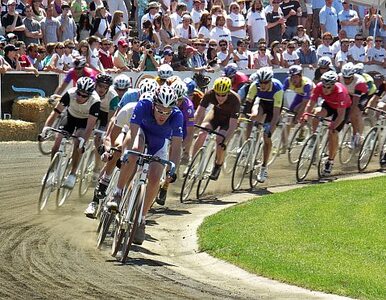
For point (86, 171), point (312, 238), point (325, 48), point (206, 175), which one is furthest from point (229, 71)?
point (325, 48)

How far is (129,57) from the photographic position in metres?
25.9

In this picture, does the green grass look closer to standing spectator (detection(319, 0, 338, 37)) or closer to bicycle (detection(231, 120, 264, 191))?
bicycle (detection(231, 120, 264, 191))

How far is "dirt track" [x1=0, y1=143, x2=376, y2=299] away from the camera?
10.7m

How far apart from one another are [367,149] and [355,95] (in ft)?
4.01

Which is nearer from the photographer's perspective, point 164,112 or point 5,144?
point 164,112

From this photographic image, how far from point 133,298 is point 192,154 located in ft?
27.5

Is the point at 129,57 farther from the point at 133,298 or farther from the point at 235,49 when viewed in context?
the point at 133,298

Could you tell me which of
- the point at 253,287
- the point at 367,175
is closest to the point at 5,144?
the point at 367,175

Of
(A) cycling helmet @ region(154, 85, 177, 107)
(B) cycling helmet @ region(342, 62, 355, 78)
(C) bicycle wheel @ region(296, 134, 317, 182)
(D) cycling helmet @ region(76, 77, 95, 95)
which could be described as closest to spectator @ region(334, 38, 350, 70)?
(B) cycling helmet @ region(342, 62, 355, 78)

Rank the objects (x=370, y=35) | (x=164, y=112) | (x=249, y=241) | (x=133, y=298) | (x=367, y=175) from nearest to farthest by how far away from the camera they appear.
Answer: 1. (x=133, y=298)
2. (x=164, y=112)
3. (x=249, y=241)
4. (x=367, y=175)
5. (x=370, y=35)

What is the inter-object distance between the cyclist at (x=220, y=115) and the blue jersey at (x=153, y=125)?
5310 millimetres

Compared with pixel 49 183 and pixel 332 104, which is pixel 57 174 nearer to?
pixel 49 183

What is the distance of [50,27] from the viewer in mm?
24688

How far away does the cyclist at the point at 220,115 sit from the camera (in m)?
18.5
